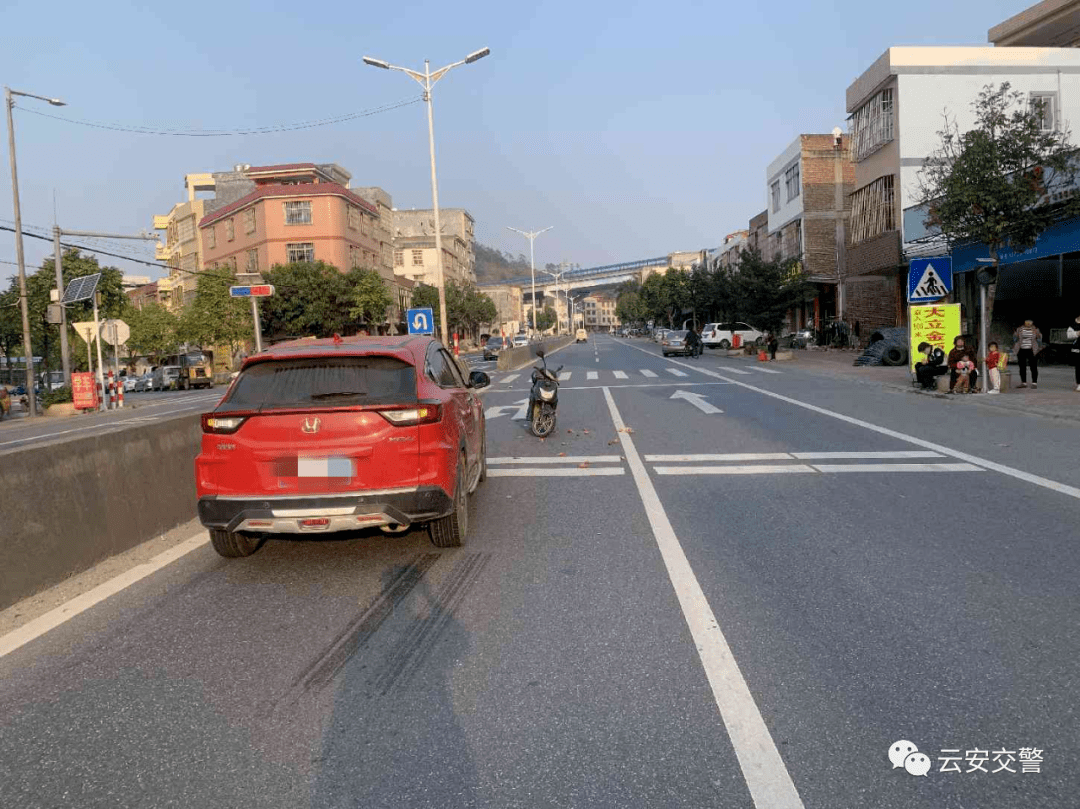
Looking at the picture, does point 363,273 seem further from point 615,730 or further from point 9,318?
point 615,730

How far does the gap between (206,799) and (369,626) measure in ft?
5.69

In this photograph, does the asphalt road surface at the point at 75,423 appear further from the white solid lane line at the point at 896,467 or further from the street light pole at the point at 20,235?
the white solid lane line at the point at 896,467

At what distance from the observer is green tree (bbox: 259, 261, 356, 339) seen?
47625 mm

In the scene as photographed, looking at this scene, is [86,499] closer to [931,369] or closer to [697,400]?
[697,400]

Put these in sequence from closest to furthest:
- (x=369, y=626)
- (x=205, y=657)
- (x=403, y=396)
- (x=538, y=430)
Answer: (x=205, y=657), (x=369, y=626), (x=403, y=396), (x=538, y=430)

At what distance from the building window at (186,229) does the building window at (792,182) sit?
47.3 meters

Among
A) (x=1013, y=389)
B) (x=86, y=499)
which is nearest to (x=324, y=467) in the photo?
(x=86, y=499)

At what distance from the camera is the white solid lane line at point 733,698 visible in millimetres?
2939

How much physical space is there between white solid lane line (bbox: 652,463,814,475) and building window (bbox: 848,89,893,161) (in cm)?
2972

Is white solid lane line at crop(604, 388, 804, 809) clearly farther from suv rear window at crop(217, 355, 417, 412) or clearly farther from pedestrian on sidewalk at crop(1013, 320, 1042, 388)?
pedestrian on sidewalk at crop(1013, 320, 1042, 388)

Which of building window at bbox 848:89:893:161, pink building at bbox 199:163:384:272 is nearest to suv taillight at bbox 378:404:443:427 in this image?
building window at bbox 848:89:893:161

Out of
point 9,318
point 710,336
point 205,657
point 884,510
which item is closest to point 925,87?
point 710,336

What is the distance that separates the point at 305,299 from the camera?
4791 centimetres

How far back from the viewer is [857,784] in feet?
Answer: 9.69
